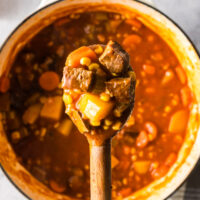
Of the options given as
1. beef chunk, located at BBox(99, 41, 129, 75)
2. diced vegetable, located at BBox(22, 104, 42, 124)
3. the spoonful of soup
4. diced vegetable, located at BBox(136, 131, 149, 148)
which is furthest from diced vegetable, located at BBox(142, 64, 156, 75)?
beef chunk, located at BBox(99, 41, 129, 75)

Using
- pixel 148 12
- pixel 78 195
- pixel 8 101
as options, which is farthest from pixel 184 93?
pixel 8 101

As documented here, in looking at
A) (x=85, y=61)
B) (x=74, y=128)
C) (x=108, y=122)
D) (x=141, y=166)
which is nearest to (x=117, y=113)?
(x=108, y=122)

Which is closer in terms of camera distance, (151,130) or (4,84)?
(4,84)

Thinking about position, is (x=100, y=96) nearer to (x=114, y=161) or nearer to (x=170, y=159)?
(x=114, y=161)

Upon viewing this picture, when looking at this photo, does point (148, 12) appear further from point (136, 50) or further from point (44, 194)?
point (44, 194)

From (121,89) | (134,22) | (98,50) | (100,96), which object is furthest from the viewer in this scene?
(134,22)

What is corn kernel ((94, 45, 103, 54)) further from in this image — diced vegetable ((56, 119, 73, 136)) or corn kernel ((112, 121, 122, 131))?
diced vegetable ((56, 119, 73, 136))

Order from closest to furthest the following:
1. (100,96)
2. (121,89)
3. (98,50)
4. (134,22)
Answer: (121,89) < (100,96) < (98,50) < (134,22)
